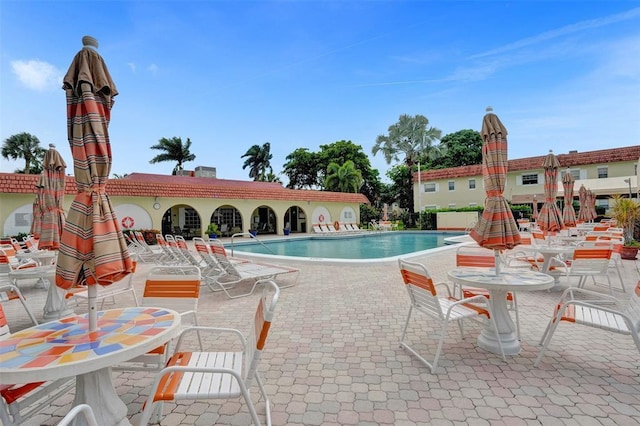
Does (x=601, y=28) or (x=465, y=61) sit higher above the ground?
(x=465, y=61)

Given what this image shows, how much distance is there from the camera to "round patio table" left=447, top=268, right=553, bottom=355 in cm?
363

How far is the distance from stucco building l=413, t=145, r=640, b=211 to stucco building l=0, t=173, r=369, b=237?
329 inches

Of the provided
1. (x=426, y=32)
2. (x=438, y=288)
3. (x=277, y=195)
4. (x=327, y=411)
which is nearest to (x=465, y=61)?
(x=426, y=32)

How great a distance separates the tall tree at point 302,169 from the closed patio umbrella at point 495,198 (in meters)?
37.4

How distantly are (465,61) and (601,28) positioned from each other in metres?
7.32

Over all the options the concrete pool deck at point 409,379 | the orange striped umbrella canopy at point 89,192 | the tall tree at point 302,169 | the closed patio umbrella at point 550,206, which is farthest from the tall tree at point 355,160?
the orange striped umbrella canopy at point 89,192

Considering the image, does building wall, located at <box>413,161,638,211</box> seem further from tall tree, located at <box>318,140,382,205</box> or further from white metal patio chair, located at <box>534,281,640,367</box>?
Result: white metal patio chair, located at <box>534,281,640,367</box>

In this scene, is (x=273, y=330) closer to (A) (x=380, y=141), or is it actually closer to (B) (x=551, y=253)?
(B) (x=551, y=253)

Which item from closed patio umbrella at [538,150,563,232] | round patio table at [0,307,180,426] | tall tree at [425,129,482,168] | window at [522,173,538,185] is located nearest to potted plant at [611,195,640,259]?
closed patio umbrella at [538,150,563,232]

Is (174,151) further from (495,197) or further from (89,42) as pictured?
(495,197)

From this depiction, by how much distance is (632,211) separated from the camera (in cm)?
1219

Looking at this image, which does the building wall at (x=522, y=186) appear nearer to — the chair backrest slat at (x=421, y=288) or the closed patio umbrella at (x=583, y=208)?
the closed patio umbrella at (x=583, y=208)

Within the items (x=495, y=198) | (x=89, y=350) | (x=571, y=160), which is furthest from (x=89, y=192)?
(x=571, y=160)

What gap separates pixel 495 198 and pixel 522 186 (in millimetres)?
29828
